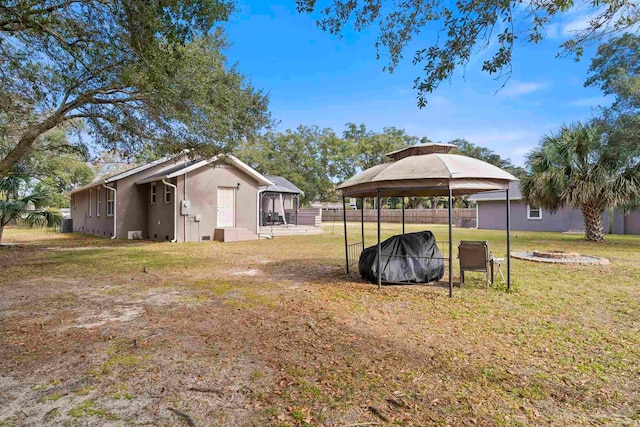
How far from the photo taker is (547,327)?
4.29 metres

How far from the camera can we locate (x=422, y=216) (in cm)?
3553

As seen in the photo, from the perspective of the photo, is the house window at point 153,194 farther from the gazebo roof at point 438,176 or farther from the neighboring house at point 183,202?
the gazebo roof at point 438,176

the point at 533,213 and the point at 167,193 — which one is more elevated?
the point at 167,193

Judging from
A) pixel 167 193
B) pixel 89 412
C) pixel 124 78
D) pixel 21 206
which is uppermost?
pixel 124 78

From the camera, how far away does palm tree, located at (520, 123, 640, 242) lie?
13492mm

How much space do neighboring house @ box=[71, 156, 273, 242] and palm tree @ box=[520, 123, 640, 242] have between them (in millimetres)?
12673

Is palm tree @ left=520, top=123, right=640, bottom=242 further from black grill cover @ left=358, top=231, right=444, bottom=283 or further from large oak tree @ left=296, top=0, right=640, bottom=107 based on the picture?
large oak tree @ left=296, top=0, right=640, bottom=107

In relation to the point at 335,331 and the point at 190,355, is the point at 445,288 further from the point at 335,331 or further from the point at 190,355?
the point at 190,355

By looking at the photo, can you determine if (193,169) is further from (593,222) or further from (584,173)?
(593,222)

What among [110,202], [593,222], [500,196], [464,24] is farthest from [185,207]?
[500,196]

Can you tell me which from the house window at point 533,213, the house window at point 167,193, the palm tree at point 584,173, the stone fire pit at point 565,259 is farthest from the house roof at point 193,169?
the house window at point 533,213

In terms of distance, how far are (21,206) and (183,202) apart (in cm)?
532

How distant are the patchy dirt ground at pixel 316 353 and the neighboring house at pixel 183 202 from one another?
8304 millimetres

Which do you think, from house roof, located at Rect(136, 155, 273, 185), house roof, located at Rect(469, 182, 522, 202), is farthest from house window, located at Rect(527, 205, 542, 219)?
house roof, located at Rect(136, 155, 273, 185)
